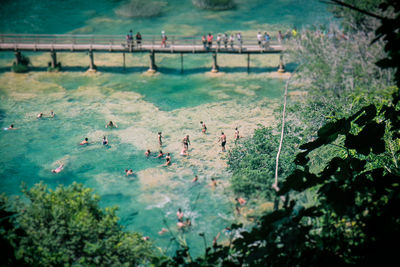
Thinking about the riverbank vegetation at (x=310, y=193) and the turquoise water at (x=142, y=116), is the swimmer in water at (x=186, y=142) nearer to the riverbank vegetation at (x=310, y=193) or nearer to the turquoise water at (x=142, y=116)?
the turquoise water at (x=142, y=116)

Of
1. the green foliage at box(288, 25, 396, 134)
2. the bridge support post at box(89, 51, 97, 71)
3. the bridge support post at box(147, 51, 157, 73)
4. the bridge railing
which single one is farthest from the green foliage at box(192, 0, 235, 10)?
the green foliage at box(288, 25, 396, 134)

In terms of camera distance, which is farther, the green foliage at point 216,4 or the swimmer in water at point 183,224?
the green foliage at point 216,4

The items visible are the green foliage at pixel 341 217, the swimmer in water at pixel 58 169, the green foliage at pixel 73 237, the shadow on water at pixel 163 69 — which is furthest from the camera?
the shadow on water at pixel 163 69

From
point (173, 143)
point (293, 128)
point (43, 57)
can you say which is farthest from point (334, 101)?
point (43, 57)

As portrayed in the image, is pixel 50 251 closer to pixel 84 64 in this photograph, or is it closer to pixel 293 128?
pixel 293 128

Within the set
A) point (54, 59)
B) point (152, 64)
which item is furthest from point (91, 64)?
point (152, 64)

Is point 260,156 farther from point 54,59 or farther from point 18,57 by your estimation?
point 18,57

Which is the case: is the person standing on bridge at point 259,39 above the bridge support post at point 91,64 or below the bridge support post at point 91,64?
above

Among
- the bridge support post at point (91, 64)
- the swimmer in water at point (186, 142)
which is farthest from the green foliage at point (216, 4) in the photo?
the swimmer in water at point (186, 142)
